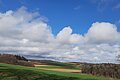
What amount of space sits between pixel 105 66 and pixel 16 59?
3995 cm

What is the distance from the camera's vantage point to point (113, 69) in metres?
76.6

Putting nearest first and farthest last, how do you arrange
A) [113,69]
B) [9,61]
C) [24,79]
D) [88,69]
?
[24,79]
[113,69]
[88,69]
[9,61]

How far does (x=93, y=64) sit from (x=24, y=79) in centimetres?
3644

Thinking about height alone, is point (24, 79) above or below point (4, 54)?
below

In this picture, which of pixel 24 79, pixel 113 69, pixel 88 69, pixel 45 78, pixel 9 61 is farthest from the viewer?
pixel 9 61

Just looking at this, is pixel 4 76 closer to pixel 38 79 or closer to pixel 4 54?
pixel 38 79

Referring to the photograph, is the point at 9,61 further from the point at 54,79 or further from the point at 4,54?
the point at 54,79

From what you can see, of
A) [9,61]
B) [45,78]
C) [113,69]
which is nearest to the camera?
[45,78]

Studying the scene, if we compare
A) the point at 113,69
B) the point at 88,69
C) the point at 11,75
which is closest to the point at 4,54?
the point at 88,69

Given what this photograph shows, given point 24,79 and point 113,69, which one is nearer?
point 24,79

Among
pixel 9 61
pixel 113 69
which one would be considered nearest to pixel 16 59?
pixel 9 61

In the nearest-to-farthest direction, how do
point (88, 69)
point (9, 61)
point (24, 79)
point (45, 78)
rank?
point (24, 79) → point (45, 78) → point (88, 69) → point (9, 61)

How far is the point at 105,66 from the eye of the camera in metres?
79.9

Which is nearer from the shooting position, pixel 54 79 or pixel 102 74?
pixel 54 79
